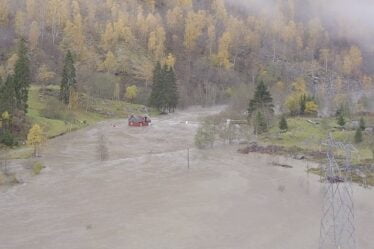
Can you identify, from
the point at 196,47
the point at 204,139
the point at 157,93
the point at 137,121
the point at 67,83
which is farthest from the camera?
the point at 196,47

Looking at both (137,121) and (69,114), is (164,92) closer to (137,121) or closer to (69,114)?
(137,121)

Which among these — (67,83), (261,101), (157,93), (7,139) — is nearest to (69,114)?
(67,83)

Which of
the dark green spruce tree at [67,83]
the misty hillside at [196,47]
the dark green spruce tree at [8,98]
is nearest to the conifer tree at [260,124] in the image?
the misty hillside at [196,47]

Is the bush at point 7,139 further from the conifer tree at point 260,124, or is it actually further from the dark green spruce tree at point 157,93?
the dark green spruce tree at point 157,93

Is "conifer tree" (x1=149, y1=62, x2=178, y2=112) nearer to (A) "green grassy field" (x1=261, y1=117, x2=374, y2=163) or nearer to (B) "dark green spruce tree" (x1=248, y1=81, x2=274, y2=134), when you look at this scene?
(B) "dark green spruce tree" (x1=248, y1=81, x2=274, y2=134)

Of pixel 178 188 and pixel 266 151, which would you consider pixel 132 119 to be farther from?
pixel 178 188

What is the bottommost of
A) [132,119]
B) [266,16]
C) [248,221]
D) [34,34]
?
[248,221]

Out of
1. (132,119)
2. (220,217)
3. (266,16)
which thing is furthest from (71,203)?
(266,16)
